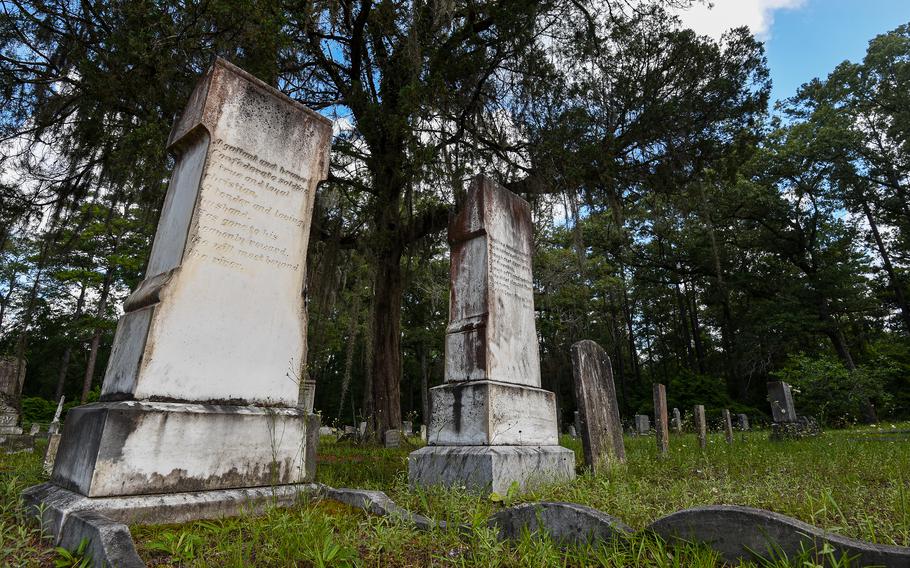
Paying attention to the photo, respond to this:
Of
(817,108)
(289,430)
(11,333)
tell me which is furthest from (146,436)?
(817,108)

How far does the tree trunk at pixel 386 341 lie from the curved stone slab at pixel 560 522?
24.3ft

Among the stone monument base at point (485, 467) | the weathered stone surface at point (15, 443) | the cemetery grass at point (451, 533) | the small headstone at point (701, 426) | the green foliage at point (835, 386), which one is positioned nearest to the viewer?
the cemetery grass at point (451, 533)

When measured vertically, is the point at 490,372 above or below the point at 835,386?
below

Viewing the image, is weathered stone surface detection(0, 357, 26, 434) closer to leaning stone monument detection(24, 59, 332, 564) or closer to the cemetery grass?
the cemetery grass

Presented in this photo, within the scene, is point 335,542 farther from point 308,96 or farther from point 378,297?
point 308,96

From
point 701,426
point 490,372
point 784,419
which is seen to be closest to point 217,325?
point 490,372

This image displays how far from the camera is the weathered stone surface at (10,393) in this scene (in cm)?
1188

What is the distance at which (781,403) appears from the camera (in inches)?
420

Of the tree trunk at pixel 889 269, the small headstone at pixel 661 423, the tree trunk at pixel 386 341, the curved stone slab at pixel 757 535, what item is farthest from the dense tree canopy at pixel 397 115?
the tree trunk at pixel 889 269

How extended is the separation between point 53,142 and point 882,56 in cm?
2967

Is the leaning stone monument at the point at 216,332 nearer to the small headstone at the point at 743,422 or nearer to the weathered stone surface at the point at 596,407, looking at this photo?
the weathered stone surface at the point at 596,407

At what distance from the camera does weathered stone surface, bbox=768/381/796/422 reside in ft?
34.7

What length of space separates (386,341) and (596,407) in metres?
5.50

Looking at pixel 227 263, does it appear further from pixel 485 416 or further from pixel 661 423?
pixel 661 423
